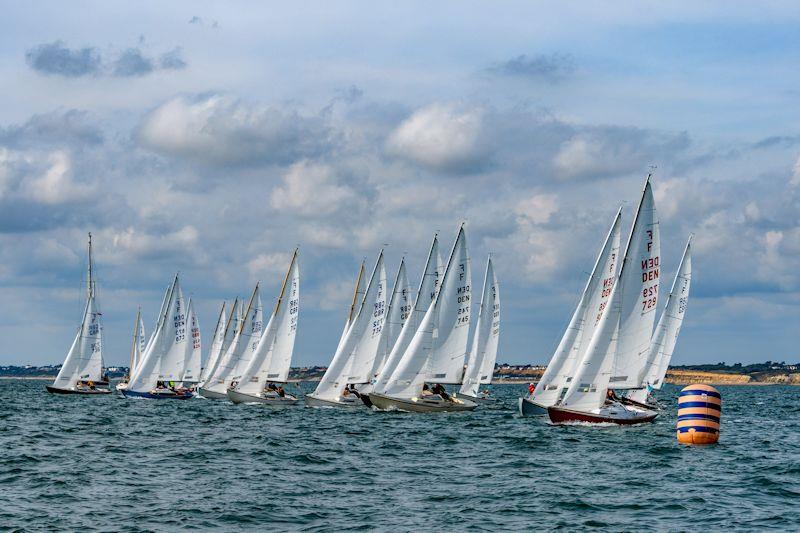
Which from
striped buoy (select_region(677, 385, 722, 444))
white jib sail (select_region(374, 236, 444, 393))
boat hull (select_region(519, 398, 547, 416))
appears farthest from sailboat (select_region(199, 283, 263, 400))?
striped buoy (select_region(677, 385, 722, 444))

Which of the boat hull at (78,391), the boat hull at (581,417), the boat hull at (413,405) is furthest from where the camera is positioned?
the boat hull at (78,391)

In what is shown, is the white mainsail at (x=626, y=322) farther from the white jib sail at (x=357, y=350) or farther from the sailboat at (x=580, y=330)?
the white jib sail at (x=357, y=350)

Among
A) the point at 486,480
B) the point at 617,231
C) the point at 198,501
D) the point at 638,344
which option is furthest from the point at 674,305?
the point at 198,501

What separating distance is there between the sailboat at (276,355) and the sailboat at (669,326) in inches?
1050

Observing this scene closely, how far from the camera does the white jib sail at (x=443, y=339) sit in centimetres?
6116

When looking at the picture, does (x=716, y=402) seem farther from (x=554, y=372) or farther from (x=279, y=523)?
(x=279, y=523)

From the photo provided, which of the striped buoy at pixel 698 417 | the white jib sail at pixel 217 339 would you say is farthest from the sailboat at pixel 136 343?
the striped buoy at pixel 698 417

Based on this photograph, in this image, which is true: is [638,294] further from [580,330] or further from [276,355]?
[276,355]

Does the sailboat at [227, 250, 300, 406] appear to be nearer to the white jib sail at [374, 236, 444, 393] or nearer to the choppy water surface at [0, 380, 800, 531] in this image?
the white jib sail at [374, 236, 444, 393]

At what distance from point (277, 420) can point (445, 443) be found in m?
17.2

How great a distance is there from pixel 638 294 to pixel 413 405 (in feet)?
54.0

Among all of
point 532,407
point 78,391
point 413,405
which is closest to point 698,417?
point 532,407

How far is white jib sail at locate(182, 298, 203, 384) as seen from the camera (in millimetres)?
104062

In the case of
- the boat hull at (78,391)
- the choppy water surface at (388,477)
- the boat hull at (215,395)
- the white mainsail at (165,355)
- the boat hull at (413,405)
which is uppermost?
the white mainsail at (165,355)
